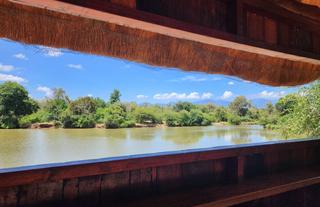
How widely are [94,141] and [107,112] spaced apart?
0.27 meters

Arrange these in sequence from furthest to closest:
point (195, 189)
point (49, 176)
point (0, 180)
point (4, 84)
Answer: point (195, 189), point (4, 84), point (49, 176), point (0, 180)

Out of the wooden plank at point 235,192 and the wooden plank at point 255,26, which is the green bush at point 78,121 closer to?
the wooden plank at point 235,192

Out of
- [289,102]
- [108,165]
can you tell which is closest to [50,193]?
[108,165]

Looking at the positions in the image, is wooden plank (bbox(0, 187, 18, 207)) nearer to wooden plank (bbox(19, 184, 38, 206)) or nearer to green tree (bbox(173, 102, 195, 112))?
wooden plank (bbox(19, 184, 38, 206))

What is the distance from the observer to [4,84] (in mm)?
1452

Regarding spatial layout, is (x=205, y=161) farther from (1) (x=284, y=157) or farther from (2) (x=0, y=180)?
(2) (x=0, y=180)

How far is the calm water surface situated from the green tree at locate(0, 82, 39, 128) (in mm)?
69

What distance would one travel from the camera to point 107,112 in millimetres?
1888

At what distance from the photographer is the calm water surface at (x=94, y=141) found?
5.16 ft

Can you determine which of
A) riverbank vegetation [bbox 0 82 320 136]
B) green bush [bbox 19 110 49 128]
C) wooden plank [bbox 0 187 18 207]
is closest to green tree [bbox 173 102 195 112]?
riverbank vegetation [bbox 0 82 320 136]

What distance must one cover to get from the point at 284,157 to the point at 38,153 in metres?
2.38

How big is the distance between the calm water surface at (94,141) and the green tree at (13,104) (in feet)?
0.23

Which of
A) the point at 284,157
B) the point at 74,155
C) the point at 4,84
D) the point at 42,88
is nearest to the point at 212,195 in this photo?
the point at 74,155

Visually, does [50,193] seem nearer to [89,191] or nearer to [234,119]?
[89,191]
